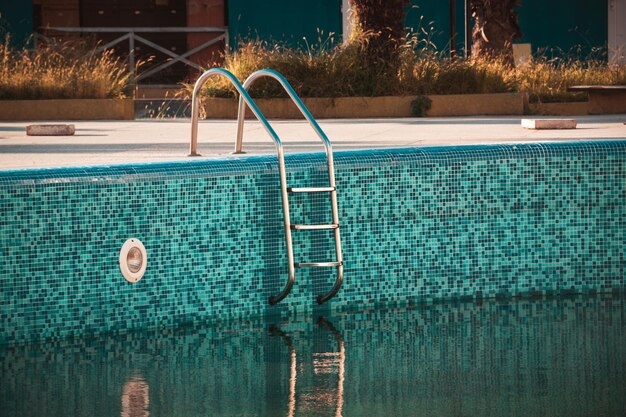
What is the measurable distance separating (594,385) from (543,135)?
5.17 m

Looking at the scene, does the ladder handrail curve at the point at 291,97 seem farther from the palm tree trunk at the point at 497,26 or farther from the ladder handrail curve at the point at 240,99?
the palm tree trunk at the point at 497,26

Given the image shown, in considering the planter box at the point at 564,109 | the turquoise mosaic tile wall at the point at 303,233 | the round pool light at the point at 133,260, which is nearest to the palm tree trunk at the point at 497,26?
the planter box at the point at 564,109

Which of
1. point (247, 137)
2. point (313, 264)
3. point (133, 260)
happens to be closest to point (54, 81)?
point (247, 137)

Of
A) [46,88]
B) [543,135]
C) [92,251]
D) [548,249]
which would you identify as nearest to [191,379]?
[92,251]

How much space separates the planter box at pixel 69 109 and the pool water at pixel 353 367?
8271mm

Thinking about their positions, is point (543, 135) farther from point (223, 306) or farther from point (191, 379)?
point (191, 379)

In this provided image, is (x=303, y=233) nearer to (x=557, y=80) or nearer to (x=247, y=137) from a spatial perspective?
(x=247, y=137)

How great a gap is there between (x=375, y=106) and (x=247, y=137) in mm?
4627

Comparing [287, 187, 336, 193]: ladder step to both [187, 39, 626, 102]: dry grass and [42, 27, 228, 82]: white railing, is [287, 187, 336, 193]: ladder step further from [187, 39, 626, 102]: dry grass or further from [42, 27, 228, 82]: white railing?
[42, 27, 228, 82]: white railing

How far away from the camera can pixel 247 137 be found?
10.0m

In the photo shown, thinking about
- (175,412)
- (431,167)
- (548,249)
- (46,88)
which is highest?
(46,88)

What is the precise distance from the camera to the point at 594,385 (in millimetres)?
4840

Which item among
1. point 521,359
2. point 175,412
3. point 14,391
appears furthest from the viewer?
point 521,359

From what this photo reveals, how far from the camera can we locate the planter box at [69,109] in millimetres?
13898
